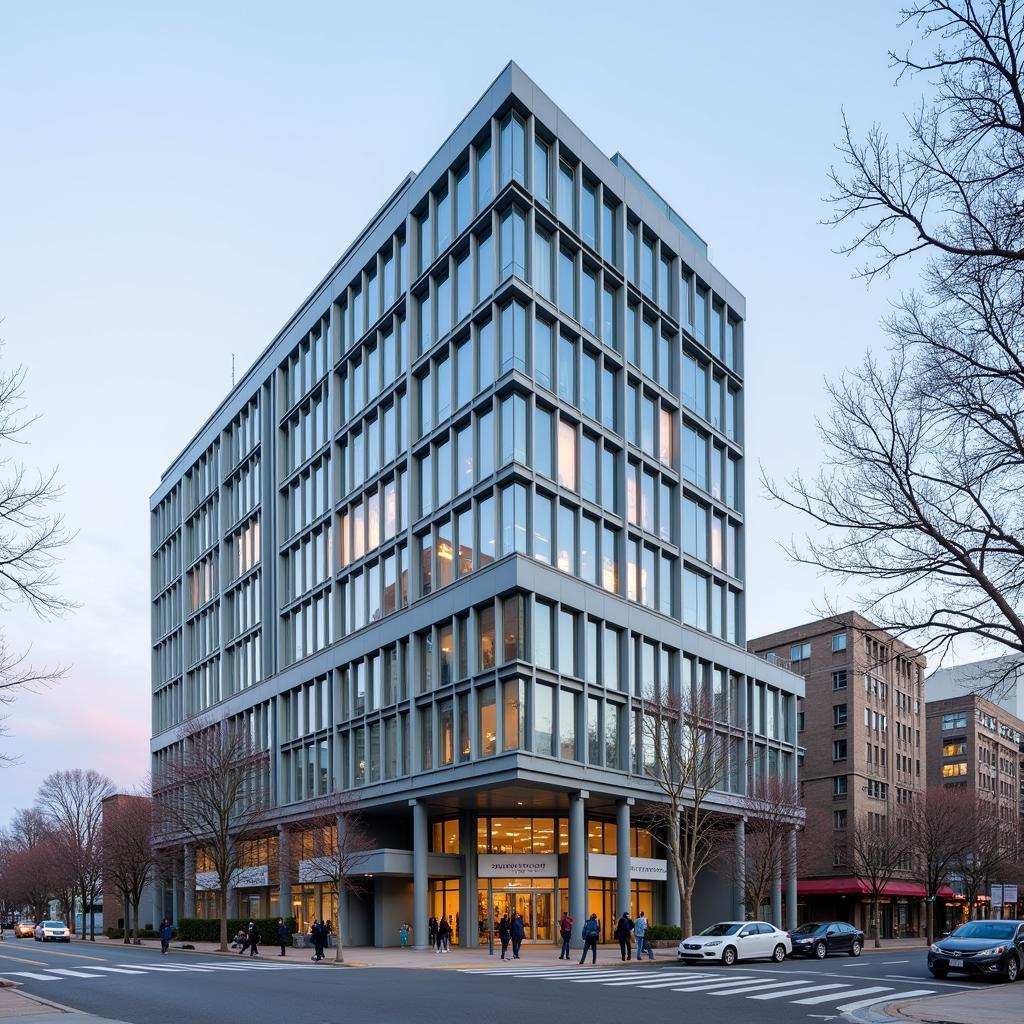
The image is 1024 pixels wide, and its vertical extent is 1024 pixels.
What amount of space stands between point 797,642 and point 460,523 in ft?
164

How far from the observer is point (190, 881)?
Result: 232 ft

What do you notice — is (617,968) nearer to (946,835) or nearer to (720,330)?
(720,330)

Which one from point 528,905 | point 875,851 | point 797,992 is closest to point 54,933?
point 528,905

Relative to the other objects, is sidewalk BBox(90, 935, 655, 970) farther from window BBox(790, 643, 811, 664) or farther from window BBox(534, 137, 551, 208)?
window BBox(790, 643, 811, 664)

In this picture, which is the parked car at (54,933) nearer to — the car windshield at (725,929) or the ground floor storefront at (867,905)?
the ground floor storefront at (867,905)

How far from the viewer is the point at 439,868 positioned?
2021 inches

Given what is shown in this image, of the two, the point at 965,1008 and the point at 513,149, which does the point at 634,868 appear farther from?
the point at 513,149

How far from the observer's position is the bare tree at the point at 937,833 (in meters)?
74.3

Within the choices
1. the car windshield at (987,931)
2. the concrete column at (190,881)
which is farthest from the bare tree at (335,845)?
the car windshield at (987,931)

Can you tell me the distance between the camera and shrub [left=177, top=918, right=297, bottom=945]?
187 feet

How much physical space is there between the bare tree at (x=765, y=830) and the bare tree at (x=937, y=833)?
70.0 feet

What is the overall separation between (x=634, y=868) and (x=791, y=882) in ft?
54.8

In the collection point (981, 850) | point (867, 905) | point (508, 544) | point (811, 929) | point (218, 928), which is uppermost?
point (508, 544)

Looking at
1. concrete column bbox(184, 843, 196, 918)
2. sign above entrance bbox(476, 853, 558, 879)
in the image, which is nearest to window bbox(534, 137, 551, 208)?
sign above entrance bbox(476, 853, 558, 879)
